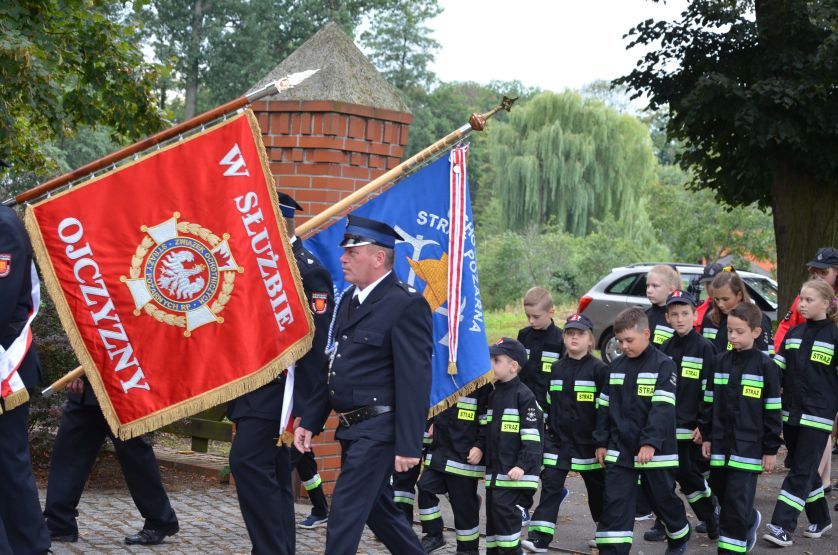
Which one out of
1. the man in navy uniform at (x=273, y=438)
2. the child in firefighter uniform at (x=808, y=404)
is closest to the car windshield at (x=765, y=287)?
the child in firefighter uniform at (x=808, y=404)

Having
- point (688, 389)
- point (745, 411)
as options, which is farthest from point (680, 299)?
point (745, 411)

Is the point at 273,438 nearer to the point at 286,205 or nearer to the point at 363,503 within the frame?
the point at 363,503

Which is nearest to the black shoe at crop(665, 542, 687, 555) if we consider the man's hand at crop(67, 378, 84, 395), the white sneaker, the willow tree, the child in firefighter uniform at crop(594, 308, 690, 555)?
the child in firefighter uniform at crop(594, 308, 690, 555)

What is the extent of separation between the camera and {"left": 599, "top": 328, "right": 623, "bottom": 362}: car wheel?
19.3 meters

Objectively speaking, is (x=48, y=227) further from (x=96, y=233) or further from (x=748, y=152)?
(x=748, y=152)

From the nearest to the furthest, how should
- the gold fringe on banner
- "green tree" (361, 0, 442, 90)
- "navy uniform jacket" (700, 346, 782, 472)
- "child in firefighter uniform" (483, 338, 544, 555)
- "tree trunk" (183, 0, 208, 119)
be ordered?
"child in firefighter uniform" (483, 338, 544, 555) < the gold fringe on banner < "navy uniform jacket" (700, 346, 782, 472) < "tree trunk" (183, 0, 208, 119) < "green tree" (361, 0, 442, 90)

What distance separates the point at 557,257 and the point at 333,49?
3238 centimetres

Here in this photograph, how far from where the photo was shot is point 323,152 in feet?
26.6

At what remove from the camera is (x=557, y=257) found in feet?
132

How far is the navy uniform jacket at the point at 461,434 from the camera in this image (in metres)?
6.96

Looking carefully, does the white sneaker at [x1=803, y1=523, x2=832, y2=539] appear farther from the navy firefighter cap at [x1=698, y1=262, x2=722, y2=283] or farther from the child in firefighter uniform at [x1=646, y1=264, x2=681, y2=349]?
the navy firefighter cap at [x1=698, y1=262, x2=722, y2=283]

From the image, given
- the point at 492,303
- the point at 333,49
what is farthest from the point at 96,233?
the point at 492,303

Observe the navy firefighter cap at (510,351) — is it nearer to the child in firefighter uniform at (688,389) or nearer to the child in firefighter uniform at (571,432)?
the child in firefighter uniform at (571,432)

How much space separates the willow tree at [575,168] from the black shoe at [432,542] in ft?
126
